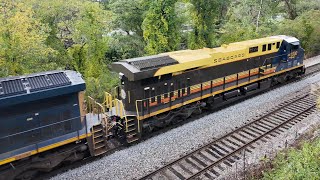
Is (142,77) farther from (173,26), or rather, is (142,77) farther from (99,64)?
(173,26)

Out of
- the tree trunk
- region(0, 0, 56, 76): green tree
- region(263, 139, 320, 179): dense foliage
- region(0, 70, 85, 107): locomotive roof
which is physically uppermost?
the tree trunk

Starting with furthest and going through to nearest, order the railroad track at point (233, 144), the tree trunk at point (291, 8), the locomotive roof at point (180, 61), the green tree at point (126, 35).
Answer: the tree trunk at point (291, 8), the green tree at point (126, 35), the locomotive roof at point (180, 61), the railroad track at point (233, 144)

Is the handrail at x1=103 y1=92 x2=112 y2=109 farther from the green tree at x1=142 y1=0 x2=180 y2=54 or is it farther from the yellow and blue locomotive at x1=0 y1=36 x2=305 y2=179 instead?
the green tree at x1=142 y1=0 x2=180 y2=54

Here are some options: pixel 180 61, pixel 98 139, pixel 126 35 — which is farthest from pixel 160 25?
pixel 98 139

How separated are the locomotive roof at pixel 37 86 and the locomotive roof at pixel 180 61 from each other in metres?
2.01

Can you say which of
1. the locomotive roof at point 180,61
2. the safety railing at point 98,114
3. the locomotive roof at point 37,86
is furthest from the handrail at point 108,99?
the locomotive roof at point 37,86

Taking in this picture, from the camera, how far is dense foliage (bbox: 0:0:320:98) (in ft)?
42.5

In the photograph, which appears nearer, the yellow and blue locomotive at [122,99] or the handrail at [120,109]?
the yellow and blue locomotive at [122,99]

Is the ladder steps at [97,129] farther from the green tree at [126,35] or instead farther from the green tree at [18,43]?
the green tree at [126,35]

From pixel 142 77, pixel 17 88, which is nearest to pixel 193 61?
pixel 142 77

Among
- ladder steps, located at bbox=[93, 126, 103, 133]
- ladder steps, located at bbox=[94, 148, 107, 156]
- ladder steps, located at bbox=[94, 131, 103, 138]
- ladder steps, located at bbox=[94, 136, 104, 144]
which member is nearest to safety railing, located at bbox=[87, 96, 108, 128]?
ladder steps, located at bbox=[93, 126, 103, 133]

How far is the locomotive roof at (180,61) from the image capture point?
10789 millimetres

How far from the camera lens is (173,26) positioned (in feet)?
56.7

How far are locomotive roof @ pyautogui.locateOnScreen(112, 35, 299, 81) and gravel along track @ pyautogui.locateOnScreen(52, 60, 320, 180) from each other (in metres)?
2.37
